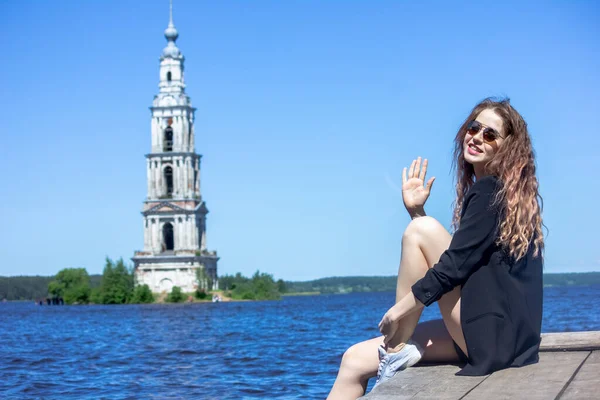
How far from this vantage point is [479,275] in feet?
16.3

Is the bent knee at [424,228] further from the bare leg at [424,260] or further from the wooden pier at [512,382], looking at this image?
the wooden pier at [512,382]

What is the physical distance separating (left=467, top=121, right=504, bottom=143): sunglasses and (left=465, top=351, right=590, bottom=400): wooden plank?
118cm

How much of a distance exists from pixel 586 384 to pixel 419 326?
1157 millimetres

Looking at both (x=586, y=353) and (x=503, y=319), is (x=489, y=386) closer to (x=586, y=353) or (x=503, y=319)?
(x=503, y=319)

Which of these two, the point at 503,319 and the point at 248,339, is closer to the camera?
the point at 503,319

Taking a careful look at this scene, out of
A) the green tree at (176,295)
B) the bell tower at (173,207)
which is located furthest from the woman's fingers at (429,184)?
the bell tower at (173,207)

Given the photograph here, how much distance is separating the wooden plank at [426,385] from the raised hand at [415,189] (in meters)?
0.88

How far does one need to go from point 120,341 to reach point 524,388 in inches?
949

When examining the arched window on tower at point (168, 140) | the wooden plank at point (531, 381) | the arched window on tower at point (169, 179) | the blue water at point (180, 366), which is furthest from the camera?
the arched window on tower at point (168, 140)

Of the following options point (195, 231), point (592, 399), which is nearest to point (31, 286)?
point (195, 231)

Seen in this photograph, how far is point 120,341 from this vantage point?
27625 mm

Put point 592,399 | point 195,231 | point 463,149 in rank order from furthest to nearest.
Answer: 1. point 195,231
2. point 463,149
3. point 592,399

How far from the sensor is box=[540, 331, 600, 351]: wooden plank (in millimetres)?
5672

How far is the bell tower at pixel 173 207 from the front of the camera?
9262cm
